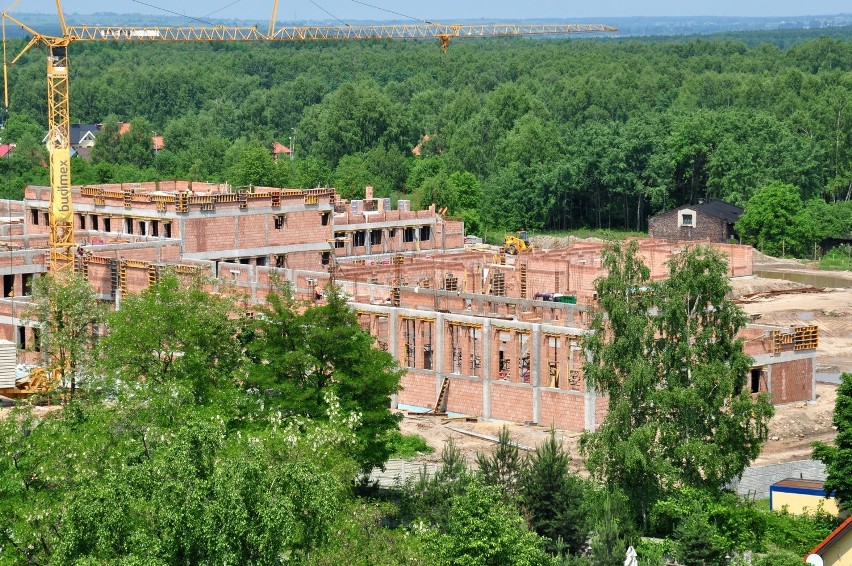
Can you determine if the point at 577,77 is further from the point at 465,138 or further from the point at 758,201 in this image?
the point at 758,201

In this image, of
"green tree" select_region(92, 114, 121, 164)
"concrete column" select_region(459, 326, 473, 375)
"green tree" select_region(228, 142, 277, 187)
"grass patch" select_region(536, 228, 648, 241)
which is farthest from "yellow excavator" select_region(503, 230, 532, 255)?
"green tree" select_region(92, 114, 121, 164)

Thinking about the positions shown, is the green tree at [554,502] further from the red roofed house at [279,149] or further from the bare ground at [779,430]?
the red roofed house at [279,149]

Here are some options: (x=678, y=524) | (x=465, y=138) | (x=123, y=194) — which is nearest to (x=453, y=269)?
(x=123, y=194)

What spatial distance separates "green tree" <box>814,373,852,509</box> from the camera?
39.4m

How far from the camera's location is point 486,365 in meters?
55.2

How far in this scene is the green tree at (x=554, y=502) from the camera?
122 feet

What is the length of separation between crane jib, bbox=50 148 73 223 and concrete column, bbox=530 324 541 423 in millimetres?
24801

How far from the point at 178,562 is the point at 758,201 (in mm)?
78962

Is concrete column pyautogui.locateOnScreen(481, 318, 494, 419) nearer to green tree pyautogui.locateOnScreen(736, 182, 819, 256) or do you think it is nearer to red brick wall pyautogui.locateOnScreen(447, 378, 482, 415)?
red brick wall pyautogui.locateOnScreen(447, 378, 482, 415)

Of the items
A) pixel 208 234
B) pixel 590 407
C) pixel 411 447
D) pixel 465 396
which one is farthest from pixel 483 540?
pixel 208 234

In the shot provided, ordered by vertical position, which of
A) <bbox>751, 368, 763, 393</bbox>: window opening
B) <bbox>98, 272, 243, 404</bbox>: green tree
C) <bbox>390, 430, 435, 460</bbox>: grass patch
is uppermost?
<bbox>98, 272, 243, 404</bbox>: green tree

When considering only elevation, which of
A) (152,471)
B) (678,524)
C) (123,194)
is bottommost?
(678,524)

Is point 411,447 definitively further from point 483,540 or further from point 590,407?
point 483,540

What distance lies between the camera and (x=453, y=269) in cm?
7125
